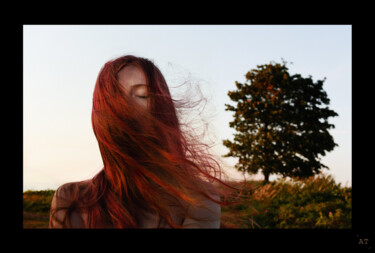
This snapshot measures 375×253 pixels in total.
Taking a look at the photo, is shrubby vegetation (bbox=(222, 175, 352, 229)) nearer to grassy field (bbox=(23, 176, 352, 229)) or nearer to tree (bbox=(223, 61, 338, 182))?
grassy field (bbox=(23, 176, 352, 229))

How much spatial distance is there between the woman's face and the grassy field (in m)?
4.49

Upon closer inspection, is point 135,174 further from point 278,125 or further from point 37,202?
point 278,125

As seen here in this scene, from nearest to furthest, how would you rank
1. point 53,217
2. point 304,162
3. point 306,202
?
point 53,217
point 306,202
point 304,162

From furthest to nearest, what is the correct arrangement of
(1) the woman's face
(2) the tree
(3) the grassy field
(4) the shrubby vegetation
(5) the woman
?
(2) the tree
(4) the shrubby vegetation
(3) the grassy field
(1) the woman's face
(5) the woman

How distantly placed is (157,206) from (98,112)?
105 centimetres

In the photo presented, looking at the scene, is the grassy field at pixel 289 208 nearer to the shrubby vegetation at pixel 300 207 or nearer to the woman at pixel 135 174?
the shrubby vegetation at pixel 300 207

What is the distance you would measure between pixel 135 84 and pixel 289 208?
8393 millimetres

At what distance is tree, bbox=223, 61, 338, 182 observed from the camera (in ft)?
61.3

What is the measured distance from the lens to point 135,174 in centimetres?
250

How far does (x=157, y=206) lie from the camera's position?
2.45 m

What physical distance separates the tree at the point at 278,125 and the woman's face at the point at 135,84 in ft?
54.1

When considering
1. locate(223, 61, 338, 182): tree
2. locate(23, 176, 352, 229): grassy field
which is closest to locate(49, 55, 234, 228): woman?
locate(23, 176, 352, 229): grassy field
